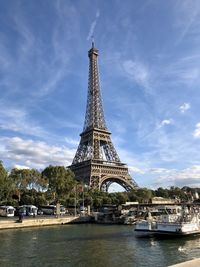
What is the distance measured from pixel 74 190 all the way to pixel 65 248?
70.8 metres

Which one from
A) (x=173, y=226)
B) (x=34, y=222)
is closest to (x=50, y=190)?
(x=34, y=222)

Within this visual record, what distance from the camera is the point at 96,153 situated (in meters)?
128

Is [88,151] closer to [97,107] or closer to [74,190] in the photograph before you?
[97,107]

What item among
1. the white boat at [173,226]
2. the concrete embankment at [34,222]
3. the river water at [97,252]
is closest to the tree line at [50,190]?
the concrete embankment at [34,222]

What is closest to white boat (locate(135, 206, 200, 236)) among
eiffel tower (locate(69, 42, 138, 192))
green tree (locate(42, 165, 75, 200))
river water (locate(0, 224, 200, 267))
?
river water (locate(0, 224, 200, 267))

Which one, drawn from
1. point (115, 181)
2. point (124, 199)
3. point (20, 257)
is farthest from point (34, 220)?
point (115, 181)

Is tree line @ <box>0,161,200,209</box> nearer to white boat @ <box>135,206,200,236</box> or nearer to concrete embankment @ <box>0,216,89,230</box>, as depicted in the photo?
concrete embankment @ <box>0,216,89,230</box>

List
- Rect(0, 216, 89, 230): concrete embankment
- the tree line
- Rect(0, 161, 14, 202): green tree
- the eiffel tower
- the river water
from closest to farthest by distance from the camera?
1. the river water
2. Rect(0, 216, 89, 230): concrete embankment
3. Rect(0, 161, 14, 202): green tree
4. the tree line
5. the eiffel tower

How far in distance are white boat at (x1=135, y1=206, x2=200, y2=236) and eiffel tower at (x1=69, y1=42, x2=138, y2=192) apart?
6970 cm

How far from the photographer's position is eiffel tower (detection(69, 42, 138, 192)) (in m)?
122

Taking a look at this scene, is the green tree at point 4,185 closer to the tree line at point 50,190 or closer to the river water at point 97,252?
the tree line at point 50,190

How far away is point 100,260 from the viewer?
28016 mm

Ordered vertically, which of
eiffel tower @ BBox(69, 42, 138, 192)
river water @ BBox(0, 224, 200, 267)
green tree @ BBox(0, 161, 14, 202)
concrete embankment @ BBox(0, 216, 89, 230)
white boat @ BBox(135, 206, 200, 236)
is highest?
eiffel tower @ BBox(69, 42, 138, 192)

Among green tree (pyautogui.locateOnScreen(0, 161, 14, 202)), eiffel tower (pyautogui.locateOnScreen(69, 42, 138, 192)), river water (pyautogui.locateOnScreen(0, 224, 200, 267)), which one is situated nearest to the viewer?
river water (pyautogui.locateOnScreen(0, 224, 200, 267))
